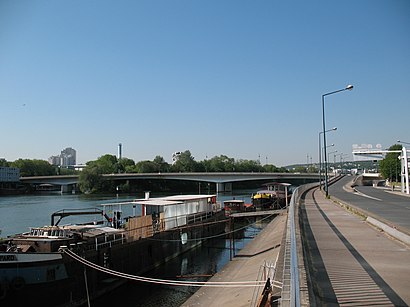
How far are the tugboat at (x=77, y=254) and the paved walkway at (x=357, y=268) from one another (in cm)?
1119

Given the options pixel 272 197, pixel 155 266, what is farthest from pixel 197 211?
pixel 272 197

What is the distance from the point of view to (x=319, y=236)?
1742 centimetres

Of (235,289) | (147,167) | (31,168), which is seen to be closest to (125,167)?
(147,167)

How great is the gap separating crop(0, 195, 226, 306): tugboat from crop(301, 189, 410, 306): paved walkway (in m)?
11.2

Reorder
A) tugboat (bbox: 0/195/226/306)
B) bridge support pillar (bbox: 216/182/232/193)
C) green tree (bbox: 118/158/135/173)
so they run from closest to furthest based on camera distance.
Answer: tugboat (bbox: 0/195/226/306) → bridge support pillar (bbox: 216/182/232/193) → green tree (bbox: 118/158/135/173)

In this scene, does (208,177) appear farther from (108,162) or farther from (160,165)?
(108,162)

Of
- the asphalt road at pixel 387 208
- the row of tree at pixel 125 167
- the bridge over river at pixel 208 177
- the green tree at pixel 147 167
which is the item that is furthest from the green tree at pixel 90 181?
the asphalt road at pixel 387 208

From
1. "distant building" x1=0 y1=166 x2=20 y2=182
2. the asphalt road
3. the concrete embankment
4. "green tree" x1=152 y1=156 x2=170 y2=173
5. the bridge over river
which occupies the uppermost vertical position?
"green tree" x1=152 y1=156 x2=170 y2=173

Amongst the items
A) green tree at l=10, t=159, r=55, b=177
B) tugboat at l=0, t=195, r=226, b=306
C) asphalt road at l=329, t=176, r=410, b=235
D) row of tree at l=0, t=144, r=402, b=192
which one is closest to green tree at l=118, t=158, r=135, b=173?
row of tree at l=0, t=144, r=402, b=192

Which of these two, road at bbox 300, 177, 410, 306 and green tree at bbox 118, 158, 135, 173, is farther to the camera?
green tree at bbox 118, 158, 135, 173

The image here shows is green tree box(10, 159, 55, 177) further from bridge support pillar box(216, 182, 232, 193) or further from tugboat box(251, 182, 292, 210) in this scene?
tugboat box(251, 182, 292, 210)

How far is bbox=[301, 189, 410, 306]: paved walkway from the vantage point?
831 centimetres

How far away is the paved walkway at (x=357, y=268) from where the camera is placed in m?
8.31

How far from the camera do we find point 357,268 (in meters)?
11.0
